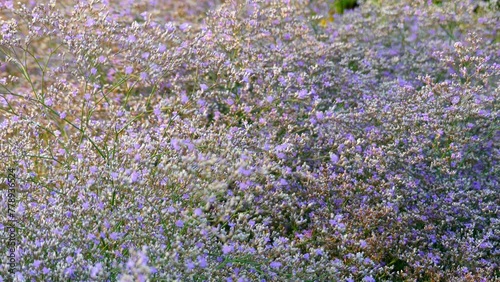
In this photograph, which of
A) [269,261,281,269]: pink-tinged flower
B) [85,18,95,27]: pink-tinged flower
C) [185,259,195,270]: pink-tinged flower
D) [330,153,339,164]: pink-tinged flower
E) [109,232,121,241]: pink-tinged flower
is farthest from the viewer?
[85,18,95,27]: pink-tinged flower

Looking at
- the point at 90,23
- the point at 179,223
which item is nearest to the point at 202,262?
the point at 179,223

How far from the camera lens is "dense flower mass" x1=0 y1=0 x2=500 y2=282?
3127mm

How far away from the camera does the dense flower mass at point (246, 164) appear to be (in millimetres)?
3127

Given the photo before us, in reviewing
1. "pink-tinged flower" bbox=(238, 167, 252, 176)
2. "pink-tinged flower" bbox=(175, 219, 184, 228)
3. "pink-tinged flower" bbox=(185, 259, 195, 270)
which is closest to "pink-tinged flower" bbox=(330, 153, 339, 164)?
"pink-tinged flower" bbox=(238, 167, 252, 176)

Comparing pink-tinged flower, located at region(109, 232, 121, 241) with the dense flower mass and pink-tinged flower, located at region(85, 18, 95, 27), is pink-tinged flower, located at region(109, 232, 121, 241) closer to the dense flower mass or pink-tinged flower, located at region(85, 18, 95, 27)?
the dense flower mass

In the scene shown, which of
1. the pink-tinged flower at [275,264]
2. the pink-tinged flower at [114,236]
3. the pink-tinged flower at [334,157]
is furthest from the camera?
the pink-tinged flower at [334,157]

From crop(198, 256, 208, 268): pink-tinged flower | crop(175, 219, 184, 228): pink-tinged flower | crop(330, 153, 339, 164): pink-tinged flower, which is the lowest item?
crop(198, 256, 208, 268): pink-tinged flower

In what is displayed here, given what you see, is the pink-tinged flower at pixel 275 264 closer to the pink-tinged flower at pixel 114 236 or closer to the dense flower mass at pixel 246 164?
the dense flower mass at pixel 246 164

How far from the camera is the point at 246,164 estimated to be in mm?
3225

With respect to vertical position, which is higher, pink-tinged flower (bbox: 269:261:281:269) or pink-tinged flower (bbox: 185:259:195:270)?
pink-tinged flower (bbox: 185:259:195:270)

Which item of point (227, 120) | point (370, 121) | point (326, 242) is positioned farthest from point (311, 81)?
point (326, 242)

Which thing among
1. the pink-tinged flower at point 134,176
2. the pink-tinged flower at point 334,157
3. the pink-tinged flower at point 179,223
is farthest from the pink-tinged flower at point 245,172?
the pink-tinged flower at point 334,157

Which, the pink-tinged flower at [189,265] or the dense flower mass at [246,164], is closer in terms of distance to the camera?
the pink-tinged flower at [189,265]

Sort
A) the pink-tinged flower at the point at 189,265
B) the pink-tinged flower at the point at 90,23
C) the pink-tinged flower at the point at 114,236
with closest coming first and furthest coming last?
the pink-tinged flower at the point at 189,265 < the pink-tinged flower at the point at 114,236 < the pink-tinged flower at the point at 90,23
